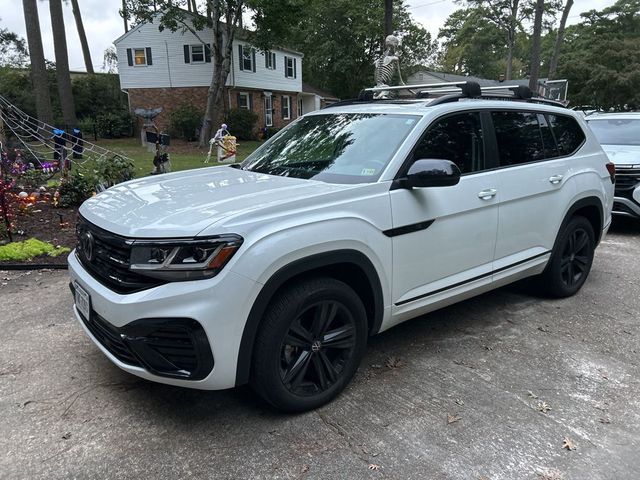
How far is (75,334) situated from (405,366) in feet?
8.32

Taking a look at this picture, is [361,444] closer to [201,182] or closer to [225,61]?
[201,182]

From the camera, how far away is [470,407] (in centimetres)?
303

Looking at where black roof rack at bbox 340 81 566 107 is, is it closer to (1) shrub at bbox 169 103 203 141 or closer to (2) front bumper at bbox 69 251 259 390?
(2) front bumper at bbox 69 251 259 390

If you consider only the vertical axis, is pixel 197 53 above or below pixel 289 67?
above

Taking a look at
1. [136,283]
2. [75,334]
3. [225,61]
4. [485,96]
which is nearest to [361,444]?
[136,283]

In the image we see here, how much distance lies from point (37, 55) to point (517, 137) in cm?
1832

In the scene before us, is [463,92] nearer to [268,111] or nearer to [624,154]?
[624,154]

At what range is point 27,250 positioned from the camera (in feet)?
18.9

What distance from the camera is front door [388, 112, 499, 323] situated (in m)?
3.20

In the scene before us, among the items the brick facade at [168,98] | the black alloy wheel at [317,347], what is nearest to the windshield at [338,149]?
the black alloy wheel at [317,347]

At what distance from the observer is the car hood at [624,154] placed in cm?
730

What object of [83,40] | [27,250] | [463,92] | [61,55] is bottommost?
[27,250]

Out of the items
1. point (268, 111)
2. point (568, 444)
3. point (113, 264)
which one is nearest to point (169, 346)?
point (113, 264)

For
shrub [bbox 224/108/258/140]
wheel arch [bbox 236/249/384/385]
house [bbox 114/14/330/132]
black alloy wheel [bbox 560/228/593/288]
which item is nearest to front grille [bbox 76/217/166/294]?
wheel arch [bbox 236/249/384/385]
